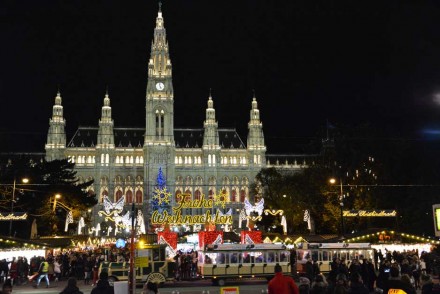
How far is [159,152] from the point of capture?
89188 mm

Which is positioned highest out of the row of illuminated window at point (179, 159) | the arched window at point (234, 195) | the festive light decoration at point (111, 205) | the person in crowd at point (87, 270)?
the row of illuminated window at point (179, 159)

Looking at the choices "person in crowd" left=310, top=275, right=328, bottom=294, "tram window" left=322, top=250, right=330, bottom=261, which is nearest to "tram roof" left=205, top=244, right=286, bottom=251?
"tram window" left=322, top=250, right=330, bottom=261

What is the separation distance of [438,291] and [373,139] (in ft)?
111

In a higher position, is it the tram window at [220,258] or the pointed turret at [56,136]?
the pointed turret at [56,136]

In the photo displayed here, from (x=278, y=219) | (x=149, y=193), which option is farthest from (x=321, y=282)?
(x=149, y=193)

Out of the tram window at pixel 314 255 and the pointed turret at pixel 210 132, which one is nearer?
the tram window at pixel 314 255

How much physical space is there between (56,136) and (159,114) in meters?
19.6

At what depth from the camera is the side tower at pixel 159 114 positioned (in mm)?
88750

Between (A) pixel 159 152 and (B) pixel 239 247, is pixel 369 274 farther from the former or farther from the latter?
(A) pixel 159 152

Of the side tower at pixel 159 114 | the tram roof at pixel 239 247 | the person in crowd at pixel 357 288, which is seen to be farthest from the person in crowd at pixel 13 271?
the side tower at pixel 159 114

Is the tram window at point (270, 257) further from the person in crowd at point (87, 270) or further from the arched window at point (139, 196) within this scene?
the arched window at point (139, 196)

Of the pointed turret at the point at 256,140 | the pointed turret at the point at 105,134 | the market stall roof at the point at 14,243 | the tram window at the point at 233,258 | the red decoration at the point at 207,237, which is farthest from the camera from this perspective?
the pointed turret at the point at 256,140

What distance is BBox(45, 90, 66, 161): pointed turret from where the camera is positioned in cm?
8844

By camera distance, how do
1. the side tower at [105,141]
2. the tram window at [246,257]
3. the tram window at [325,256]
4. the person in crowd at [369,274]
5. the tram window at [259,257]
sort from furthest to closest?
the side tower at [105,141] → the tram window at [325,256] → the tram window at [259,257] → the tram window at [246,257] → the person in crowd at [369,274]
